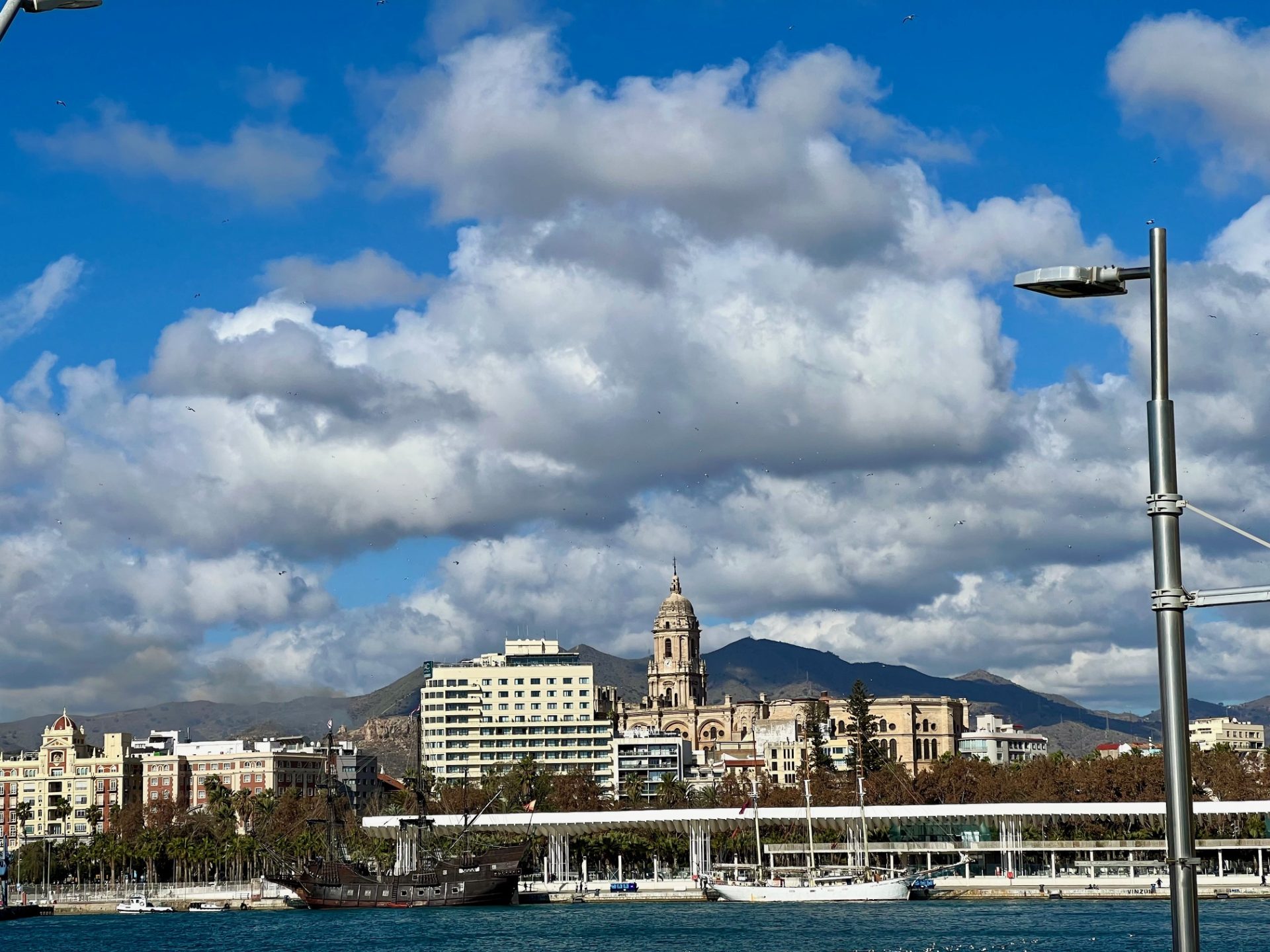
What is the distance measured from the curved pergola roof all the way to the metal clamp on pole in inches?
4741

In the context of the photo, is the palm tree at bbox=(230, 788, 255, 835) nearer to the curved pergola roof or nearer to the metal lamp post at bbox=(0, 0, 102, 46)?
the curved pergola roof

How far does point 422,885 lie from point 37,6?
12420 centimetres

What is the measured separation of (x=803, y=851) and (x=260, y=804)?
63755mm

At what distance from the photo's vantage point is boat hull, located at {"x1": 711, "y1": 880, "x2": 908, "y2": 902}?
118 m

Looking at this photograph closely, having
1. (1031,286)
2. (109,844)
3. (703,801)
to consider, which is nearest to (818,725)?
(703,801)

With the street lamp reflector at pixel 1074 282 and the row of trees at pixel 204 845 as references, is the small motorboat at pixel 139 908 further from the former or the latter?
the street lamp reflector at pixel 1074 282

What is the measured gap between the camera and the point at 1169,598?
11.5 metres

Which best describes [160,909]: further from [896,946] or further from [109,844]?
[896,946]

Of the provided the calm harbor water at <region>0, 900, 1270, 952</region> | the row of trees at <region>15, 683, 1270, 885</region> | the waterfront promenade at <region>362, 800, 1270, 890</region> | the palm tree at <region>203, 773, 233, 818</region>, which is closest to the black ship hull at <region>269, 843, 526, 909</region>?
the calm harbor water at <region>0, 900, 1270, 952</region>

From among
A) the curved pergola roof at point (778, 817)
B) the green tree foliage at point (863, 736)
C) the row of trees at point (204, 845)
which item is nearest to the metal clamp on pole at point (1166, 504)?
the curved pergola roof at point (778, 817)

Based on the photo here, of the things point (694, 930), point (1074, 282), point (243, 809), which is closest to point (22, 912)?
point (243, 809)

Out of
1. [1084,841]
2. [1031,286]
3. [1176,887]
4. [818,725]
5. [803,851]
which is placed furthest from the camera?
[818,725]

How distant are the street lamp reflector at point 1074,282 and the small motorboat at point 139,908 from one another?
5471 inches

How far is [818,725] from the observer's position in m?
187
